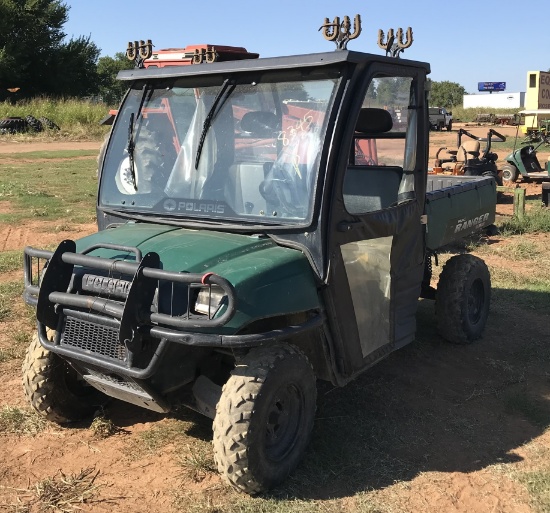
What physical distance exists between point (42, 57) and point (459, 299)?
38.6 m

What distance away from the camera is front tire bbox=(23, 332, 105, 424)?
3824 millimetres

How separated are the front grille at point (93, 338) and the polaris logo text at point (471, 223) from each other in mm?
3163

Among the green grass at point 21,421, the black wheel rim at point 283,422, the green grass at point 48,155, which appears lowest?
the green grass at point 21,421

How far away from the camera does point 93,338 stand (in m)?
3.31

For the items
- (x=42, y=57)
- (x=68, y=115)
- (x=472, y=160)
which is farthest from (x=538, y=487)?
(x=42, y=57)

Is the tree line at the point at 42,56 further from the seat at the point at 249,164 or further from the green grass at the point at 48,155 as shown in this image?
the seat at the point at 249,164

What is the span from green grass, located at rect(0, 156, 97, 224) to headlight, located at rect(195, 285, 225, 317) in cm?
788

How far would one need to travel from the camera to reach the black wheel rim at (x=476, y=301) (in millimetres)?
5555

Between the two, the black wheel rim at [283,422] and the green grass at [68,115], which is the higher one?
the green grass at [68,115]

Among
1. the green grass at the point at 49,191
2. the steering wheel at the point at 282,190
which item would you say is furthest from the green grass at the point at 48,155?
the steering wheel at the point at 282,190

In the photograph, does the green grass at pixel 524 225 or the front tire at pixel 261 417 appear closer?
the front tire at pixel 261 417

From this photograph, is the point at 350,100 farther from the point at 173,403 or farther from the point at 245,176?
the point at 173,403

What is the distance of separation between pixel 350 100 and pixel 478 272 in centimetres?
246

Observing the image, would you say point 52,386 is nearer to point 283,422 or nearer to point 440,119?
point 283,422
